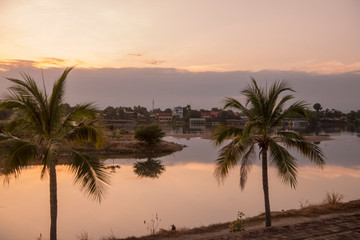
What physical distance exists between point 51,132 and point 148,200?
44.9 feet

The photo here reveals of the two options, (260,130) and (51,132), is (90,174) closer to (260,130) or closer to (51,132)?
(51,132)

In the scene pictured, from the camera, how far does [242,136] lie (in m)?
9.92

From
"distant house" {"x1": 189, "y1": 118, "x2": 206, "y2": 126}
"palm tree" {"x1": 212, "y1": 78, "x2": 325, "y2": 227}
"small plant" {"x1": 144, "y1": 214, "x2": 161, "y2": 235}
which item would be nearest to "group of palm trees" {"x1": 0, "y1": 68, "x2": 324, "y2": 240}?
"palm tree" {"x1": 212, "y1": 78, "x2": 325, "y2": 227}

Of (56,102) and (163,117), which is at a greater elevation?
(163,117)

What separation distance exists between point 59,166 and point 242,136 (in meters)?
30.7

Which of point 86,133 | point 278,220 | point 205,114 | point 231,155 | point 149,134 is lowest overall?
point 278,220

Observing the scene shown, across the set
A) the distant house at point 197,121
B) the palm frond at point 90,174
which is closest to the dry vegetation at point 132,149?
the palm frond at point 90,174

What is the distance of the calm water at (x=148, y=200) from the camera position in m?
16.3

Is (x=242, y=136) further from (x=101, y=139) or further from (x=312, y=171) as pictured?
(x=312, y=171)

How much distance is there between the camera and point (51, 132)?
877 cm

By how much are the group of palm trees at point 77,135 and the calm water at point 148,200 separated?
7.25 meters

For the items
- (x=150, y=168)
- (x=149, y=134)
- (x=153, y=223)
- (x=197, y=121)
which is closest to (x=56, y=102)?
(x=153, y=223)

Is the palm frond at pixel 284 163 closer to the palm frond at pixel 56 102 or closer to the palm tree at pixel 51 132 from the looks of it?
the palm tree at pixel 51 132

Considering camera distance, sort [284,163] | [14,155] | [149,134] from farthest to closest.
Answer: [149,134] < [284,163] < [14,155]
